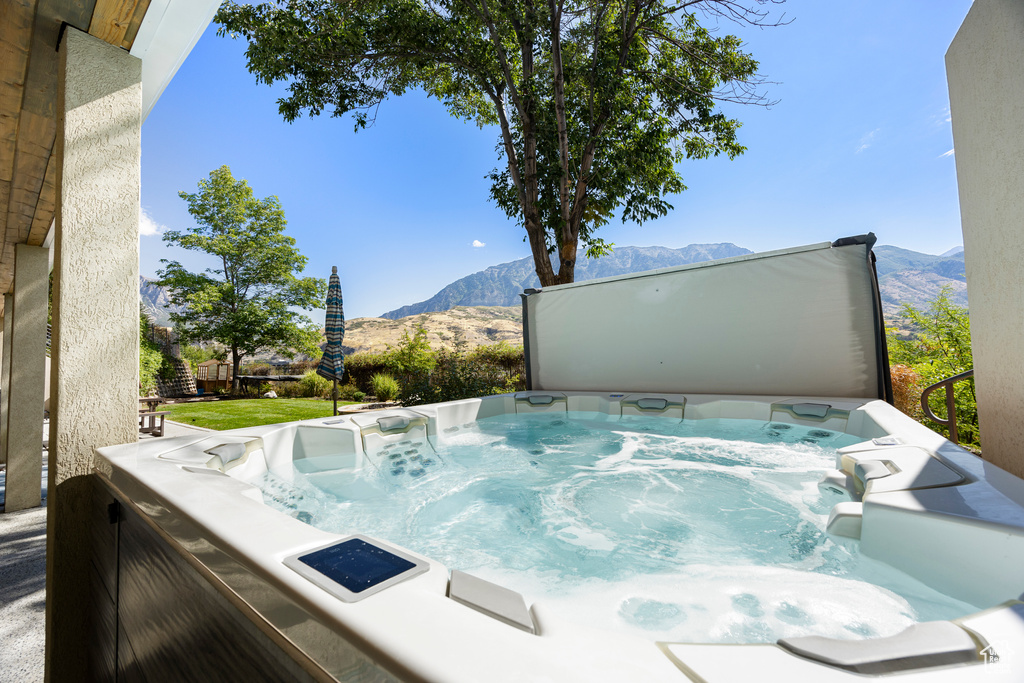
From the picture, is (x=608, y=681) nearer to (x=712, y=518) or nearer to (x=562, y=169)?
(x=712, y=518)

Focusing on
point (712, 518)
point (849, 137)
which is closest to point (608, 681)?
point (712, 518)

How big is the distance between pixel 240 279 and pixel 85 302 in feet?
39.5

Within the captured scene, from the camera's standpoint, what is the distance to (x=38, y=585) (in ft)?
5.97

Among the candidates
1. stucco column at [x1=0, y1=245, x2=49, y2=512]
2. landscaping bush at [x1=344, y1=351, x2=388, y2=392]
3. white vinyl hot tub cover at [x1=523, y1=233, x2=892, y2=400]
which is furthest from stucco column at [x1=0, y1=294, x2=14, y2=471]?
landscaping bush at [x1=344, y1=351, x2=388, y2=392]

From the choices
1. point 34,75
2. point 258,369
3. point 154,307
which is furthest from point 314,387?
point 154,307

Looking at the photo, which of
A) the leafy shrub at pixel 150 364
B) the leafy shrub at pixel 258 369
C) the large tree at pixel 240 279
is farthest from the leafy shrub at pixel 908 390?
the leafy shrub at pixel 258 369

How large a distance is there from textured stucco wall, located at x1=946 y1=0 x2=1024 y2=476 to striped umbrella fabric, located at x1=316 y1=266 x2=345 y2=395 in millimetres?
4850

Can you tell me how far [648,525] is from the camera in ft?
4.94

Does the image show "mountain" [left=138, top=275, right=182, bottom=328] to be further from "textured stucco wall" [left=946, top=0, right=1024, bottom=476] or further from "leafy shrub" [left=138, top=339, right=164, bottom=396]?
"textured stucco wall" [left=946, top=0, right=1024, bottom=476]

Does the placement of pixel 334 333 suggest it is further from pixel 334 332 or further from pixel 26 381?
pixel 26 381

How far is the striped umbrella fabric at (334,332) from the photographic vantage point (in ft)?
15.5

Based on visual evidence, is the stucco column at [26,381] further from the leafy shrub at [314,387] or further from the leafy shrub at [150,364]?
the leafy shrub at [314,387]

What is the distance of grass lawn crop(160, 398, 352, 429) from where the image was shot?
6.50 metres

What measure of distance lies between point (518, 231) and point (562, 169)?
119 cm
